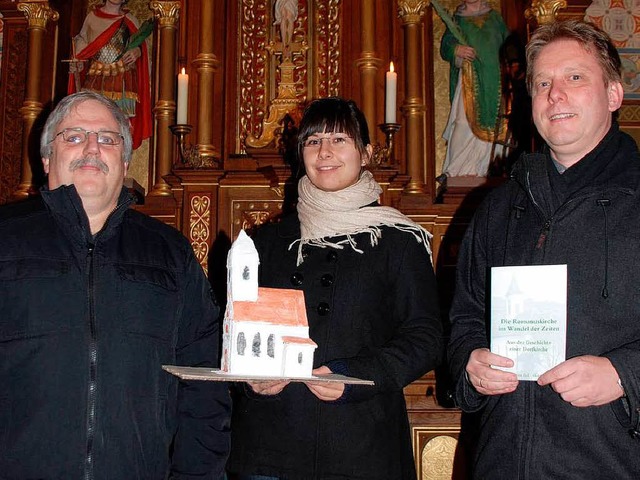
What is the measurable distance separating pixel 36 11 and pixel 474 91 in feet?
7.86

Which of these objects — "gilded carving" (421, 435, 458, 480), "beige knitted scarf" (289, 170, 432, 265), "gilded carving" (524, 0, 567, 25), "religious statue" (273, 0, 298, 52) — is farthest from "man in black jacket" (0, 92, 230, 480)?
"gilded carving" (524, 0, 567, 25)

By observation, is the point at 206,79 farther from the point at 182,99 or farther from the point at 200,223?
the point at 200,223

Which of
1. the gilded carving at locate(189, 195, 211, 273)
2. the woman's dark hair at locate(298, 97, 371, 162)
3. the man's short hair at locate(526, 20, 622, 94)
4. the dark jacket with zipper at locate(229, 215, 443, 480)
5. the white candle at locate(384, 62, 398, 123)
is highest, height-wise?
the white candle at locate(384, 62, 398, 123)

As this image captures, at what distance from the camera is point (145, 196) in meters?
4.18

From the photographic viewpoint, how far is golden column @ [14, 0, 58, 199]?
4.27 metres

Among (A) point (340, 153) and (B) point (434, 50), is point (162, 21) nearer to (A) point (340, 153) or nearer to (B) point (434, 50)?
(B) point (434, 50)

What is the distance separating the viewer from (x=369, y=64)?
4.01 meters

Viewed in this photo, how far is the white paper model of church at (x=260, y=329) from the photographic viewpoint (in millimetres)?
1699

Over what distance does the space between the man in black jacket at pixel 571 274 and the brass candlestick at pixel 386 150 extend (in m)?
1.88

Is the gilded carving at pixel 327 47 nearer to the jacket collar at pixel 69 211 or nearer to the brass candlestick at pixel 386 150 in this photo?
the brass candlestick at pixel 386 150

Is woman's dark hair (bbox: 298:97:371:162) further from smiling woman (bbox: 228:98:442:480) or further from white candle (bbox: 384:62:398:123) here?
white candle (bbox: 384:62:398:123)

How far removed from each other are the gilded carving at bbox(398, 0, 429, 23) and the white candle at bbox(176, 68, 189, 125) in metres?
1.20

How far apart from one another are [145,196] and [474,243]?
8.73 feet

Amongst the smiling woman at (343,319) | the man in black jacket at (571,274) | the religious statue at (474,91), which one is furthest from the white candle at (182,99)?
the man in black jacket at (571,274)
